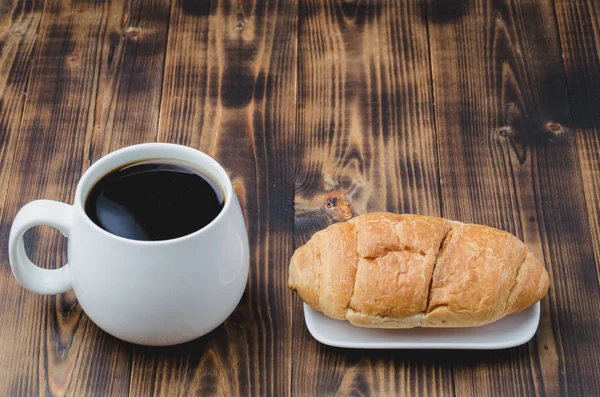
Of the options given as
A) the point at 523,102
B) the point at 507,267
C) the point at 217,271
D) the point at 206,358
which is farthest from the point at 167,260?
the point at 523,102

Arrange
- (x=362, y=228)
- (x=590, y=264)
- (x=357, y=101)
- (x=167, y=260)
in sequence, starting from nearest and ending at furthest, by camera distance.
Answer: (x=167, y=260) → (x=362, y=228) → (x=590, y=264) → (x=357, y=101)

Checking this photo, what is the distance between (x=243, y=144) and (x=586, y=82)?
53 cm

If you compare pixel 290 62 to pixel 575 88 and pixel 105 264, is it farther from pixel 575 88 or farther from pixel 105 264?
pixel 105 264

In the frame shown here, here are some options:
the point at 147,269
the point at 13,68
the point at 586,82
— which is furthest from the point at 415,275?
the point at 13,68

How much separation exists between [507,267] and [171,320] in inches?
14.5

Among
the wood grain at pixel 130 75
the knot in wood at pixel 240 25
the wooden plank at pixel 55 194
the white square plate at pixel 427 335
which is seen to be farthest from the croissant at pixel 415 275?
the knot in wood at pixel 240 25

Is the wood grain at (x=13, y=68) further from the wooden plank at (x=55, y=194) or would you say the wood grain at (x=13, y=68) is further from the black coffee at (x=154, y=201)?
the black coffee at (x=154, y=201)

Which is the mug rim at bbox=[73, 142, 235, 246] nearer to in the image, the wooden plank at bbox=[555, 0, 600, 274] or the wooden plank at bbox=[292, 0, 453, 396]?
the wooden plank at bbox=[292, 0, 453, 396]

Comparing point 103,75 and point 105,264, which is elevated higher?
point 105,264

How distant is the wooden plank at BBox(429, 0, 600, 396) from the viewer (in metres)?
0.89

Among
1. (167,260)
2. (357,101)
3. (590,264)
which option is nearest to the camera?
(167,260)

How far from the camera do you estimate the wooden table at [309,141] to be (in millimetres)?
890

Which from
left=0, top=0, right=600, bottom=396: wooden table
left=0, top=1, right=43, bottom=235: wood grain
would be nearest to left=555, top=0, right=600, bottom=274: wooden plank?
left=0, top=0, right=600, bottom=396: wooden table

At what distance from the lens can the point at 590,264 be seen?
3.22 feet
